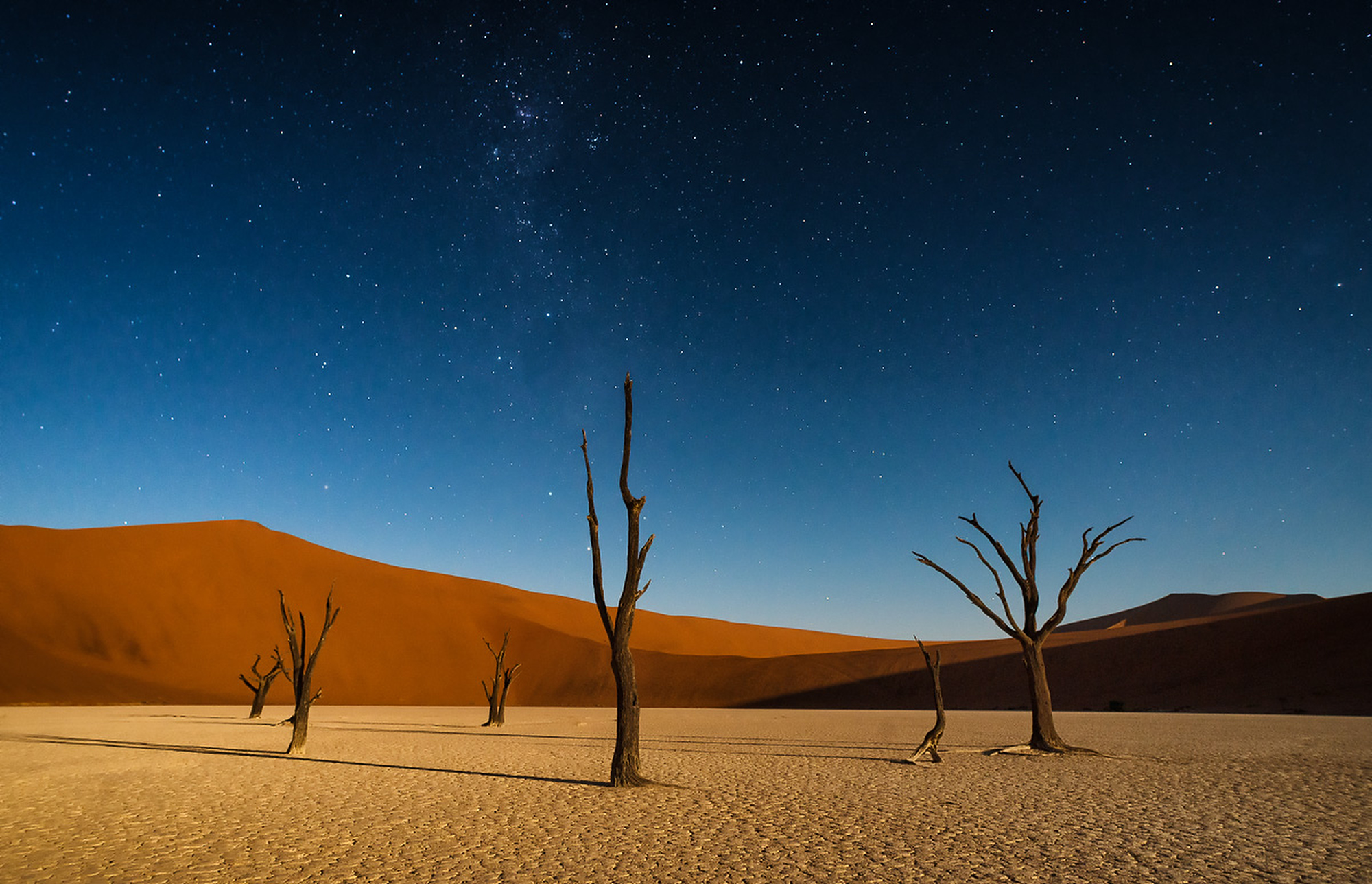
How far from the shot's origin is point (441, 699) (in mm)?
51969

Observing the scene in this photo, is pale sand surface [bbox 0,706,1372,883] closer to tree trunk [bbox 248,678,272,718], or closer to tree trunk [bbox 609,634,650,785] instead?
tree trunk [bbox 609,634,650,785]

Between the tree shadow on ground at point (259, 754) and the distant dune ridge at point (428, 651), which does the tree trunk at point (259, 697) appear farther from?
the distant dune ridge at point (428, 651)

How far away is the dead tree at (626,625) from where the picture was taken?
35.9ft

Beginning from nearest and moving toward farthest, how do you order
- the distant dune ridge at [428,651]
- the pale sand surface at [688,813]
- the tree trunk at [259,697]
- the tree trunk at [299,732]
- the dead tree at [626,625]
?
the pale sand surface at [688,813], the dead tree at [626,625], the tree trunk at [299,732], the tree trunk at [259,697], the distant dune ridge at [428,651]

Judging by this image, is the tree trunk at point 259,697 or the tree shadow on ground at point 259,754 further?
the tree trunk at point 259,697

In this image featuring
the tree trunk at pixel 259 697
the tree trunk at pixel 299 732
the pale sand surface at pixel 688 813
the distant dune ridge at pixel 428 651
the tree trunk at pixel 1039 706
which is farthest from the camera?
the distant dune ridge at pixel 428 651

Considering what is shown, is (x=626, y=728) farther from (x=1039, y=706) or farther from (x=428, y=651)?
(x=428, y=651)

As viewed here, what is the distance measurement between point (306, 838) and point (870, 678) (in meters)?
46.2

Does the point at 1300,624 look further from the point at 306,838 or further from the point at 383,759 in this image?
the point at 306,838

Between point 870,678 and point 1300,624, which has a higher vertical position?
point 1300,624

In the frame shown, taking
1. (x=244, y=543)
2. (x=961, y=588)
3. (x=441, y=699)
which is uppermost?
(x=244, y=543)

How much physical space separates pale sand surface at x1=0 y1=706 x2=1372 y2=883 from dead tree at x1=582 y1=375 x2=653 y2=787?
534 mm

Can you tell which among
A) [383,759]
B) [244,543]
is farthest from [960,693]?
[244,543]

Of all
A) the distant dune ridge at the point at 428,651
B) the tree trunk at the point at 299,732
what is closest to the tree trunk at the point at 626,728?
the tree trunk at the point at 299,732
